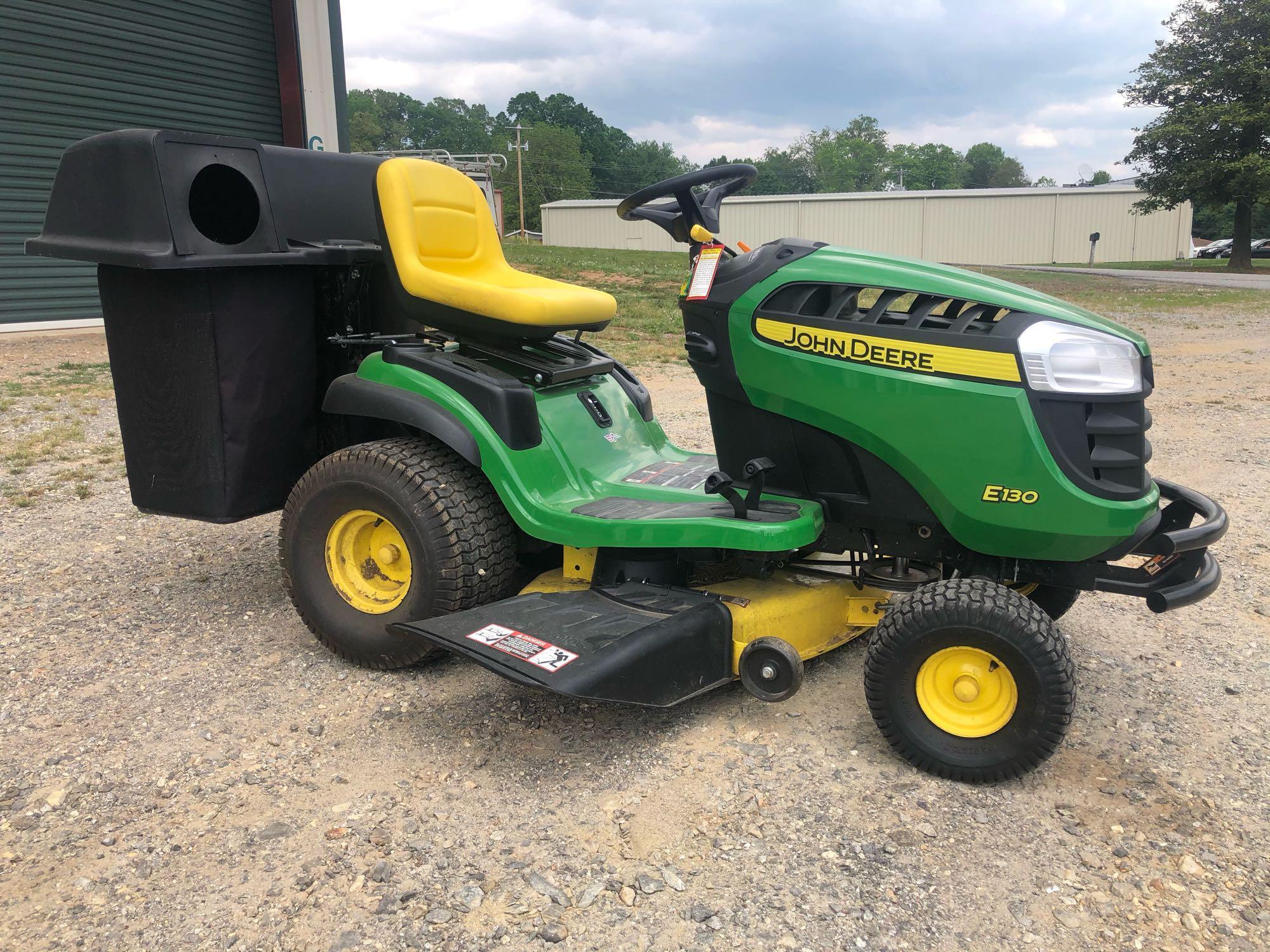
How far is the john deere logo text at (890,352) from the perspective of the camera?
2.31 m

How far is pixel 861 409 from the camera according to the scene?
249 centimetres

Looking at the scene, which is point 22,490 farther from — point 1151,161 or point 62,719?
point 1151,161

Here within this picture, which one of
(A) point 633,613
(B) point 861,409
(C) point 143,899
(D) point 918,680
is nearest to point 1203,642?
(D) point 918,680

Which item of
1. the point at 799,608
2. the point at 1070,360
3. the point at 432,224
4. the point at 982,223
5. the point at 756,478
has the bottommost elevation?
the point at 799,608

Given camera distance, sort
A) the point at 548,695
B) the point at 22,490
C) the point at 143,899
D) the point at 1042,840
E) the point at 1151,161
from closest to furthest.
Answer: the point at 143,899 < the point at 1042,840 < the point at 548,695 < the point at 22,490 < the point at 1151,161

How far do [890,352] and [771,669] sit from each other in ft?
2.79

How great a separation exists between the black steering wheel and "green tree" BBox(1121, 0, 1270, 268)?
91.2 ft


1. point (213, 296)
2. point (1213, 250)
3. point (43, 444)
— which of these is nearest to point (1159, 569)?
point (213, 296)

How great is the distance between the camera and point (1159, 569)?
8.30 ft

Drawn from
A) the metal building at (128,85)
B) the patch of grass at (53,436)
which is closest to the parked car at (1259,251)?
the metal building at (128,85)

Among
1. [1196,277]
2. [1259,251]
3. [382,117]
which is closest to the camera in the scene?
[1196,277]

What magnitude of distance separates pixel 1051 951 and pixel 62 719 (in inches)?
99.6

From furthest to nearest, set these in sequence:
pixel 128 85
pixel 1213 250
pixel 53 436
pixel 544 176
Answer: pixel 544 176 → pixel 1213 250 → pixel 128 85 → pixel 53 436

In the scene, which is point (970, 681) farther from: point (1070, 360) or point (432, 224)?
point (432, 224)
